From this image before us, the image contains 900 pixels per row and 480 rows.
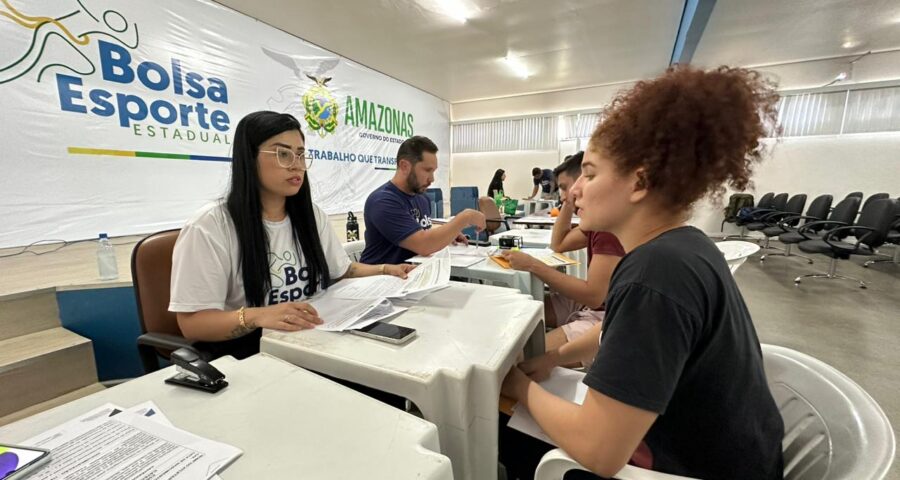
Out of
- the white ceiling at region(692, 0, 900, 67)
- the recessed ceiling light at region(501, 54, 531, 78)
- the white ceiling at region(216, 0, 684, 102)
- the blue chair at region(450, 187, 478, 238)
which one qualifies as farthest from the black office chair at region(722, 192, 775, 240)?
the blue chair at region(450, 187, 478, 238)

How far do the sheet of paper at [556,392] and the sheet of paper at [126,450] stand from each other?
0.53 metres

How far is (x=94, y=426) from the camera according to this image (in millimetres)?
538

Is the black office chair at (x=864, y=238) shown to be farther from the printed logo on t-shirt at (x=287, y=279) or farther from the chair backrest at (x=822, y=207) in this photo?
the printed logo on t-shirt at (x=287, y=279)

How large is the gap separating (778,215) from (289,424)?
673cm

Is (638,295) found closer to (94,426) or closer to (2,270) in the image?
(94,426)

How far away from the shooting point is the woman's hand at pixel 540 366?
2.93ft

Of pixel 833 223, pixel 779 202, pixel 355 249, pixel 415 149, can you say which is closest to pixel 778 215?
pixel 779 202

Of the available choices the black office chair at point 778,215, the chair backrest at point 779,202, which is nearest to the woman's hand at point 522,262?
the black office chair at point 778,215

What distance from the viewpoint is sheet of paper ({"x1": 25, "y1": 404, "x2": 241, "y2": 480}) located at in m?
0.45

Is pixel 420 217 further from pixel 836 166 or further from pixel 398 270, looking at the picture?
pixel 836 166

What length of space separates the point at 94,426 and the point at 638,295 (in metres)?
0.84

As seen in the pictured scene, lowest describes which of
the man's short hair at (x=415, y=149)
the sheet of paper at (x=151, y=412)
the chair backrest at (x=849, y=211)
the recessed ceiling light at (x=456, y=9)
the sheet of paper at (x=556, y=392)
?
the sheet of paper at (x=556, y=392)

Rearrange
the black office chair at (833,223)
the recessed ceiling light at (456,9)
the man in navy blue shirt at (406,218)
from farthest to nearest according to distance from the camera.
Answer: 1. the black office chair at (833,223)
2. the recessed ceiling light at (456,9)
3. the man in navy blue shirt at (406,218)

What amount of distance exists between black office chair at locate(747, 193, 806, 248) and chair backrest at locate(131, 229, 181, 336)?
6.64 metres
